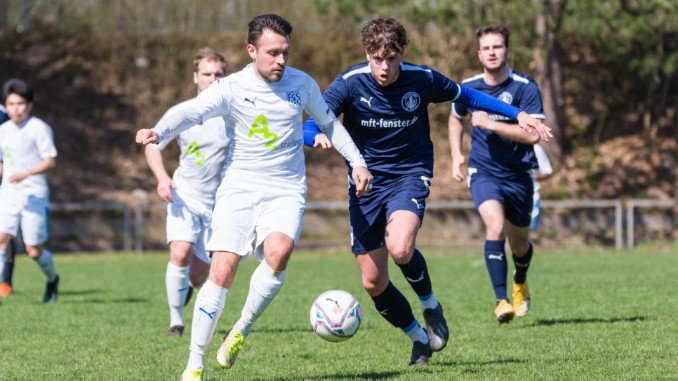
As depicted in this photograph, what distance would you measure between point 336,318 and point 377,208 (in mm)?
846

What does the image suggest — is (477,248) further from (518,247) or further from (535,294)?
(518,247)

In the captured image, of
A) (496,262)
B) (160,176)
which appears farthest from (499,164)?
(160,176)

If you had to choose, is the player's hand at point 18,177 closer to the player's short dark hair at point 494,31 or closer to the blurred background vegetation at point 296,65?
the player's short dark hair at point 494,31

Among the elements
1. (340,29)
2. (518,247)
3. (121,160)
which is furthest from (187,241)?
(340,29)

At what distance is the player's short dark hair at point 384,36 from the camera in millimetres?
5227

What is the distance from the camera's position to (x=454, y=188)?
23.1 meters

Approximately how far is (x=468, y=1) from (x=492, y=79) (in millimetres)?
11864

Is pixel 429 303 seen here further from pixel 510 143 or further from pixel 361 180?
pixel 510 143

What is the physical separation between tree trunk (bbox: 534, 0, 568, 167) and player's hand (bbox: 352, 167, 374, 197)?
590 inches

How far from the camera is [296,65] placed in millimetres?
26797

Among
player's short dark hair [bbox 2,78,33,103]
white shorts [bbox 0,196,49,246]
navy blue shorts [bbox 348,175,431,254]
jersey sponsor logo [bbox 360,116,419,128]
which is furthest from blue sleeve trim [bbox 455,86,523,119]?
white shorts [bbox 0,196,49,246]

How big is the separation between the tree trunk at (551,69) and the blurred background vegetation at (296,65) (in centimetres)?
5

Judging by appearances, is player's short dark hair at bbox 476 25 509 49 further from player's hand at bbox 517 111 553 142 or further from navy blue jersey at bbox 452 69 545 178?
player's hand at bbox 517 111 553 142

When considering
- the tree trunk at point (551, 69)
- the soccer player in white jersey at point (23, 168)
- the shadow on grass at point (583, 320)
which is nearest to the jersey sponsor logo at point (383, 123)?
the shadow on grass at point (583, 320)
